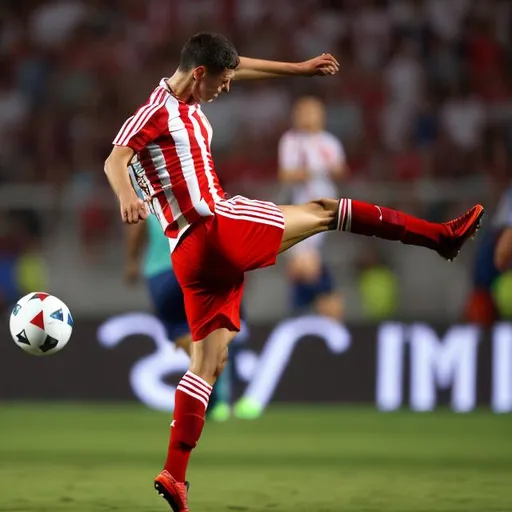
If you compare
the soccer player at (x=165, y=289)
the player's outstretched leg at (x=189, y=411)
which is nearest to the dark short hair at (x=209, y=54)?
the player's outstretched leg at (x=189, y=411)

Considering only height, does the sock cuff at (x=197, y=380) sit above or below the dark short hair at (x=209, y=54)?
below

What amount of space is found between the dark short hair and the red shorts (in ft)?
2.02

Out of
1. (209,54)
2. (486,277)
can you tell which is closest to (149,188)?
(209,54)

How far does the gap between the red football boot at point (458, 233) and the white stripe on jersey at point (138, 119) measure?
4.75 ft

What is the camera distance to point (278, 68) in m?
6.16

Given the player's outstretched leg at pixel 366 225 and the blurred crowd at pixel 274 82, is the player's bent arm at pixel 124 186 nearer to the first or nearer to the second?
the player's outstretched leg at pixel 366 225

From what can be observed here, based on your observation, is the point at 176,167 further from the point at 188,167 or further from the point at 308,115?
the point at 308,115

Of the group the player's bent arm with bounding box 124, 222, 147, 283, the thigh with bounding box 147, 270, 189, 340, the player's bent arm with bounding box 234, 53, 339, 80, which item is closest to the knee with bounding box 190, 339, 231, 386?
the player's bent arm with bounding box 234, 53, 339, 80

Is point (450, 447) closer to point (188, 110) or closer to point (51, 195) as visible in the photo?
point (188, 110)

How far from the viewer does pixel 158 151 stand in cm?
564

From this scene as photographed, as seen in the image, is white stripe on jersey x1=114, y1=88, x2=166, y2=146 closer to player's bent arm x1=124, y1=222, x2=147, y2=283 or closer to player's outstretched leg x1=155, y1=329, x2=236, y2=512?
player's outstretched leg x1=155, y1=329, x2=236, y2=512

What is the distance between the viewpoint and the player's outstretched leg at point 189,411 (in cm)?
529

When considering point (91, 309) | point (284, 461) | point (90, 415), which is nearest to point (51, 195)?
point (91, 309)

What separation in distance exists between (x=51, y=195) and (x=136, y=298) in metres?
1.29
